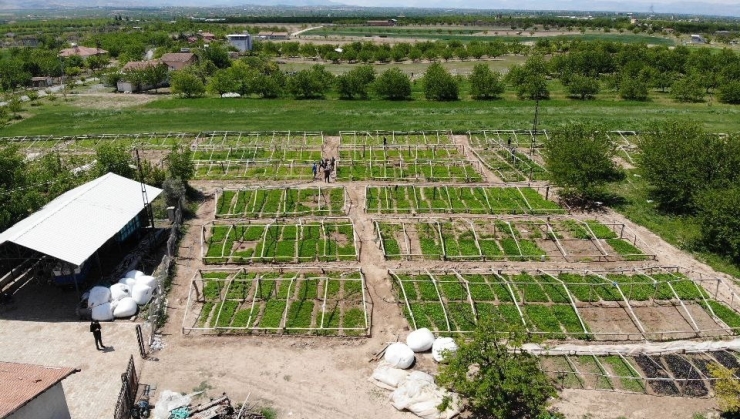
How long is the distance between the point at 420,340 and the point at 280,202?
58.6 feet

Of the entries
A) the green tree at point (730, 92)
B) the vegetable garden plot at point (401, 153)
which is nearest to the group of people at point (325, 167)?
the vegetable garden plot at point (401, 153)

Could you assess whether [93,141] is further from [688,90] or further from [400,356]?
[688,90]

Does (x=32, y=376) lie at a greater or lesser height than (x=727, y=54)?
lesser

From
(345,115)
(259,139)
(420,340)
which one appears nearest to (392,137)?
(345,115)

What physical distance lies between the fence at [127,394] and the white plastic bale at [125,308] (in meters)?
4.92

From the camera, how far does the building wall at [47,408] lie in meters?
15.0

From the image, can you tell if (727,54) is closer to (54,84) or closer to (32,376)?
(32,376)

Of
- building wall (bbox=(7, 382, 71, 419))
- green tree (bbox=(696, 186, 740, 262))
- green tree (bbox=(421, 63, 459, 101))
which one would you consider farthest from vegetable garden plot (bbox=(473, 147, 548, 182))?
building wall (bbox=(7, 382, 71, 419))

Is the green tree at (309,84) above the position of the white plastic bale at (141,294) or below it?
above

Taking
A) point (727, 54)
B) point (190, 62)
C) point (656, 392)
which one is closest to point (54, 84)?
point (190, 62)

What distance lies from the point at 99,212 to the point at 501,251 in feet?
73.8

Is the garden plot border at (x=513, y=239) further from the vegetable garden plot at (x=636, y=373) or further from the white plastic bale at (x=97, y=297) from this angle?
the white plastic bale at (x=97, y=297)

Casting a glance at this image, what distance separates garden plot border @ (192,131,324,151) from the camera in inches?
1898

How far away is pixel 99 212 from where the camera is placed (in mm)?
27625
